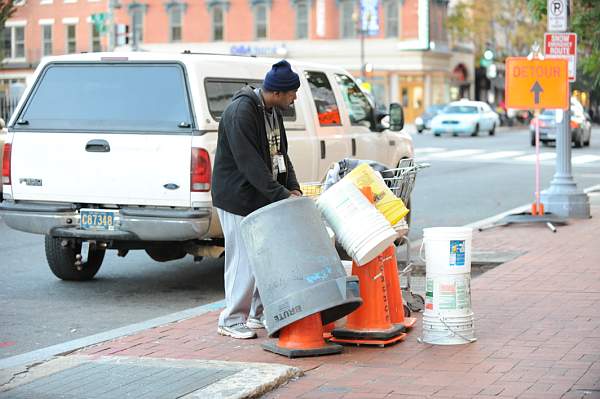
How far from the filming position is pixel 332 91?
480 inches

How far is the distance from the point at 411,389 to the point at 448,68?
71.7 metres

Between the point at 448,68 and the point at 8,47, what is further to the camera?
the point at 448,68

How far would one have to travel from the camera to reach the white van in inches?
384

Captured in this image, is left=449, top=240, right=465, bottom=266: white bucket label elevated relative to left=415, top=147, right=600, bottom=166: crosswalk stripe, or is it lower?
elevated

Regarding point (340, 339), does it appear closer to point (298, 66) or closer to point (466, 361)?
point (466, 361)

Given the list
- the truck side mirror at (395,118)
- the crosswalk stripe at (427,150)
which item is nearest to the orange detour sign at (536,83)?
the truck side mirror at (395,118)

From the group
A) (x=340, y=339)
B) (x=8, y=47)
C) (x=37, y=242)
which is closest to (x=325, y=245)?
(x=340, y=339)

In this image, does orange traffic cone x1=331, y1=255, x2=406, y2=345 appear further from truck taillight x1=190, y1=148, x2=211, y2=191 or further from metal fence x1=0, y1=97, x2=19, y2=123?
metal fence x1=0, y1=97, x2=19, y2=123

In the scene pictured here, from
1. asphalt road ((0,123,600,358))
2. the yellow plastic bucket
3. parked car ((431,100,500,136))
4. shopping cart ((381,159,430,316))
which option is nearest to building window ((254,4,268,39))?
parked car ((431,100,500,136))

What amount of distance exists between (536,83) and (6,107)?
730 inches

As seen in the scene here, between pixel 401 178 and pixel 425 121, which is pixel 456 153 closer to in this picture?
pixel 425 121

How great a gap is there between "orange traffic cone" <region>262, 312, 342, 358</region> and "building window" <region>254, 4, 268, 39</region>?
65751 mm

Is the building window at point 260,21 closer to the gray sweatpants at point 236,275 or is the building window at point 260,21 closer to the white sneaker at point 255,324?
the white sneaker at point 255,324

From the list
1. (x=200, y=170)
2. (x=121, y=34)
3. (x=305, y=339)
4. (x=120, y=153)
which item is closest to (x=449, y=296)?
(x=305, y=339)
